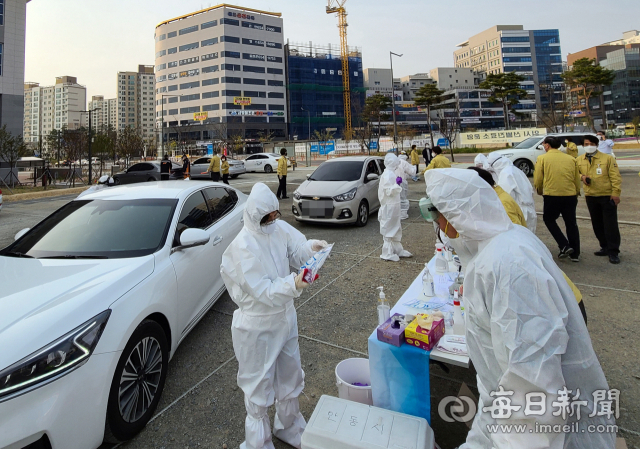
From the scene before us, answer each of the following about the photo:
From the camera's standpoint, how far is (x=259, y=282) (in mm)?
1978

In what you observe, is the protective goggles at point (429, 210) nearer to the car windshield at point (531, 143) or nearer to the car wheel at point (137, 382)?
the car wheel at point (137, 382)

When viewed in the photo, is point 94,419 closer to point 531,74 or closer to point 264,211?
point 264,211

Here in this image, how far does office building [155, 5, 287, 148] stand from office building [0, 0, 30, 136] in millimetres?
49990

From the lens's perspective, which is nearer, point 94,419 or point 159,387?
point 94,419

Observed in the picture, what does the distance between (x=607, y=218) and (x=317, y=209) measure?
5.29 meters

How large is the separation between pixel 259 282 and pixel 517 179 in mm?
4564

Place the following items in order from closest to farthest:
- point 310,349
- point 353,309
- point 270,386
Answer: point 270,386, point 310,349, point 353,309

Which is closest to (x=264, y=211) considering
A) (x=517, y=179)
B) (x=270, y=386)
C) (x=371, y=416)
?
(x=270, y=386)

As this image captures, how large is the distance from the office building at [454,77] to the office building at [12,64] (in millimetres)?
108225

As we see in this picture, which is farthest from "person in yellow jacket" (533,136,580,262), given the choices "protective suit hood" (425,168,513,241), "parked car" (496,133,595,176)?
"parked car" (496,133,595,176)

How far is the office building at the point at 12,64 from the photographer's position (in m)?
28.5

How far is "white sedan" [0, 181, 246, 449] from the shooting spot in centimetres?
175

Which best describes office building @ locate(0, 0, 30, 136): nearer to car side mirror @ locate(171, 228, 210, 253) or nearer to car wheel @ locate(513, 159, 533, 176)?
car side mirror @ locate(171, 228, 210, 253)

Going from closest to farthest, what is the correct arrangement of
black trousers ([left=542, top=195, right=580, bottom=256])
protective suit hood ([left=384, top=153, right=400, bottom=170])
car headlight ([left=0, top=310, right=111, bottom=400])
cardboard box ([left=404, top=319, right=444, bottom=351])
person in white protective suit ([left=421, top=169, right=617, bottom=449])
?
person in white protective suit ([left=421, top=169, right=617, bottom=449]) < car headlight ([left=0, top=310, right=111, bottom=400]) < cardboard box ([left=404, top=319, right=444, bottom=351]) < black trousers ([left=542, top=195, right=580, bottom=256]) < protective suit hood ([left=384, top=153, right=400, bottom=170])
